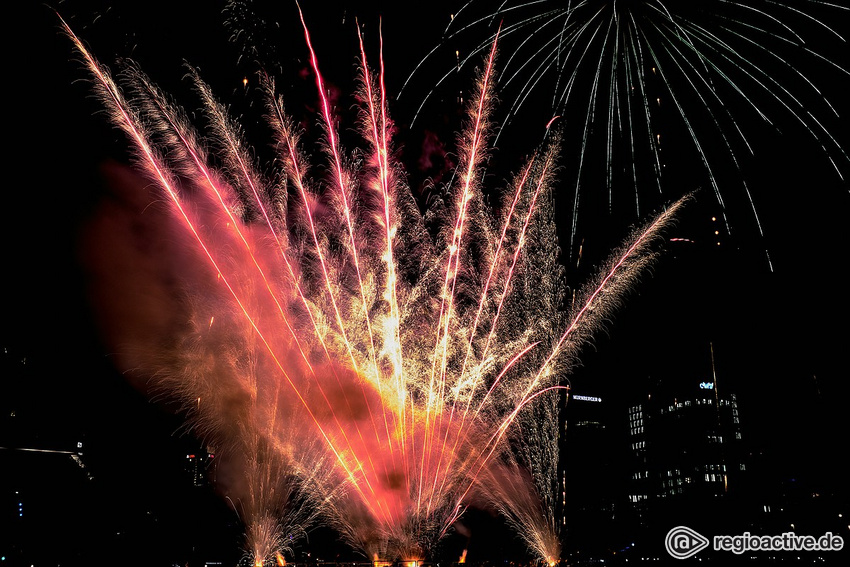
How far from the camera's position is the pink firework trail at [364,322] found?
10219mm

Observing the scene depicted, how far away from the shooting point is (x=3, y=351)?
9000 millimetres

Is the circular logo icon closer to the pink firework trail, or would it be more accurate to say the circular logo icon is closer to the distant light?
the pink firework trail

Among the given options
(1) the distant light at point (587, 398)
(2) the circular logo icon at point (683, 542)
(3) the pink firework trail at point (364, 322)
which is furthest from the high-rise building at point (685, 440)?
(3) the pink firework trail at point (364, 322)

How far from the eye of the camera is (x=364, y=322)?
12094 millimetres

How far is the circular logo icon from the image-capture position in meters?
12.3

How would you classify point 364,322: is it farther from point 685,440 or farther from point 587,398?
point 685,440

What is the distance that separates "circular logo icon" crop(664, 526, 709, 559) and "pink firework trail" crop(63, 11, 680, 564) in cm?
271

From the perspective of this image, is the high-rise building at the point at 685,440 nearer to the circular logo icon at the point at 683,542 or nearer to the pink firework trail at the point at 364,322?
the circular logo icon at the point at 683,542

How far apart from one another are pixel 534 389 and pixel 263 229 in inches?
267

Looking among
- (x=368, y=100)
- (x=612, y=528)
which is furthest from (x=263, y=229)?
(x=612, y=528)

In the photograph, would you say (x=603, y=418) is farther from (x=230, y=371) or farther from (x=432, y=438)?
(x=230, y=371)

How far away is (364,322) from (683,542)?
849cm

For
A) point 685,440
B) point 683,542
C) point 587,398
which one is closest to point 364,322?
point 683,542

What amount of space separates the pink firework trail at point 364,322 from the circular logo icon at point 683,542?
271cm
